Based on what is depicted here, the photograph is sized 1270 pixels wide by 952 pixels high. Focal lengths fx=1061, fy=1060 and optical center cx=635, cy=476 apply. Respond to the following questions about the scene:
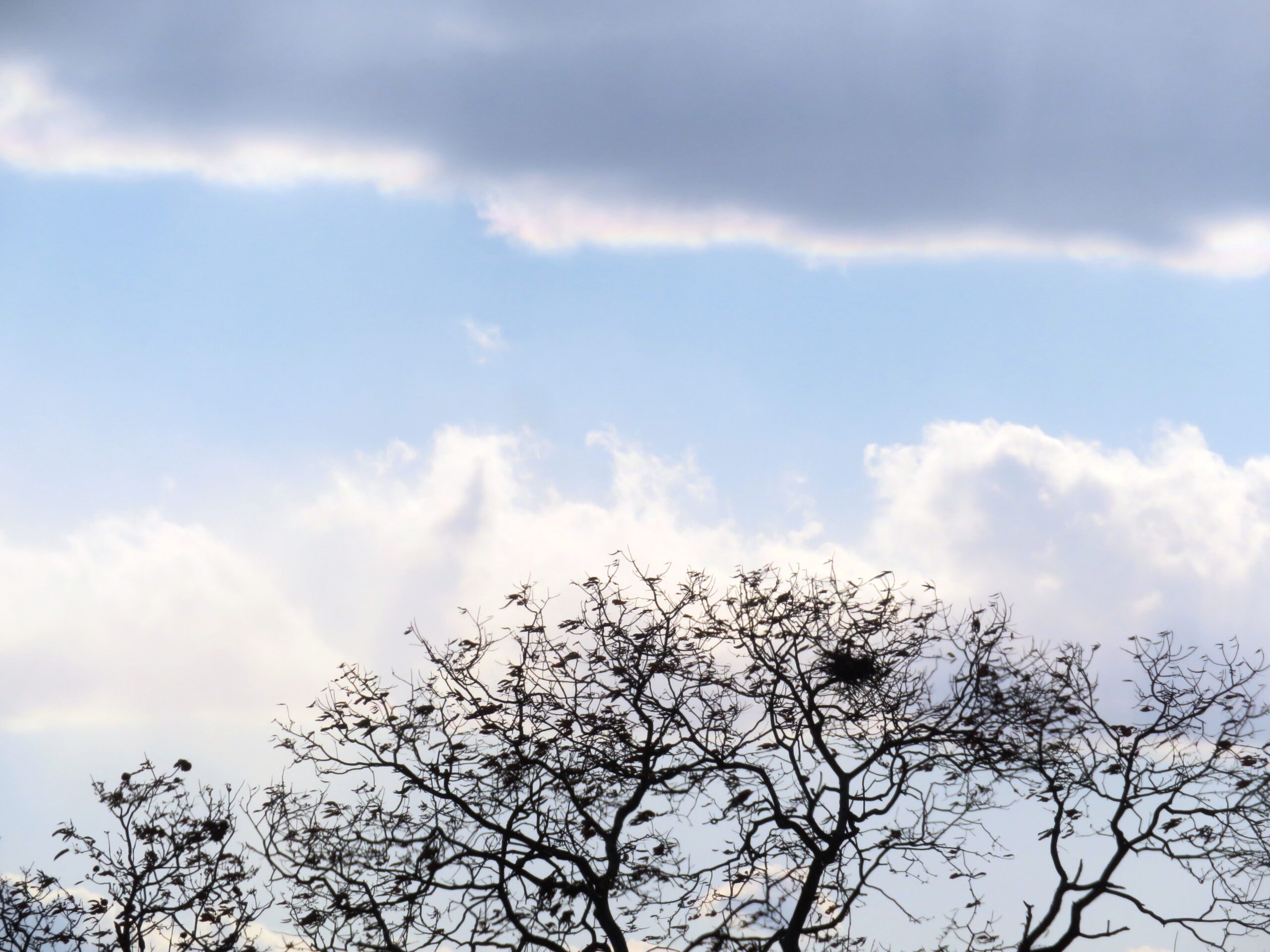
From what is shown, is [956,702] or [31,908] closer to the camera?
[956,702]

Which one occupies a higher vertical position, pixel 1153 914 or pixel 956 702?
pixel 956 702

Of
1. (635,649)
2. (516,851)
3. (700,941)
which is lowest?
(700,941)

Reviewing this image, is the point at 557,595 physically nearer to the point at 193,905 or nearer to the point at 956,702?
the point at 956,702

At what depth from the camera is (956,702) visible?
13328mm

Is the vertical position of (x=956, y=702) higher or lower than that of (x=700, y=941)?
higher

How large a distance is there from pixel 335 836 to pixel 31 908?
5.35m

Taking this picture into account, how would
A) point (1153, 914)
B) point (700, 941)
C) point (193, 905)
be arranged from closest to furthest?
point (700, 941)
point (1153, 914)
point (193, 905)

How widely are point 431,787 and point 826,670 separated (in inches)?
211

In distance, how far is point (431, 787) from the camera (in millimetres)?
13891

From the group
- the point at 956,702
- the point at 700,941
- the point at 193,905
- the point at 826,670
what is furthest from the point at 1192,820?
the point at 193,905

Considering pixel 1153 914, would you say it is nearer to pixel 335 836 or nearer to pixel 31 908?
pixel 335 836

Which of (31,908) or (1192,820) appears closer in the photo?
(1192,820)

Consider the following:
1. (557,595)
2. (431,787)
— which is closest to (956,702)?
(557,595)

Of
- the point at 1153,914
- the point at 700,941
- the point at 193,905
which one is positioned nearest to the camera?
the point at 700,941
